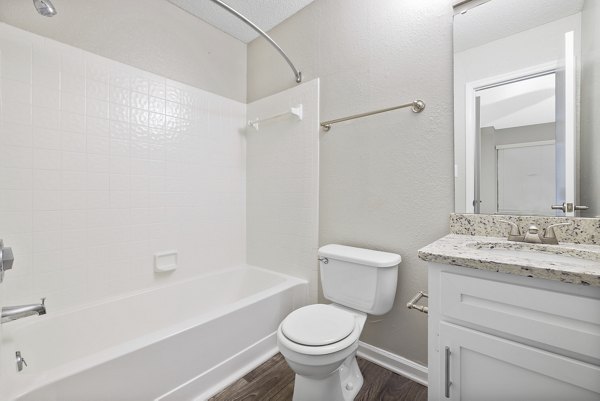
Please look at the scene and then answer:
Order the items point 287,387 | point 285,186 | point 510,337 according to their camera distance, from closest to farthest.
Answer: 1. point 510,337
2. point 287,387
3. point 285,186

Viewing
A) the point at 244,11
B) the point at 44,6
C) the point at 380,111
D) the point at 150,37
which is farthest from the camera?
the point at 244,11

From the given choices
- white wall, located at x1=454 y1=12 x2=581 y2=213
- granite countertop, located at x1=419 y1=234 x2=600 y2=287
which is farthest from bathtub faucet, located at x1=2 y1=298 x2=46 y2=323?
white wall, located at x1=454 y1=12 x2=581 y2=213

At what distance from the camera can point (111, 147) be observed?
5.30 ft

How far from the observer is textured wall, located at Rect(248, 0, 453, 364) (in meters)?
1.37

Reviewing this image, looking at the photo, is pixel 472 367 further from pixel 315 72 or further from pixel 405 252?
pixel 315 72

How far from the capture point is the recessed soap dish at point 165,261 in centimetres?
181

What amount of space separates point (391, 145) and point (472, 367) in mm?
1101

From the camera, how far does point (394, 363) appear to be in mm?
1527

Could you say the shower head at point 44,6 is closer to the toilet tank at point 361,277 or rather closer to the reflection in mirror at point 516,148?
the toilet tank at point 361,277

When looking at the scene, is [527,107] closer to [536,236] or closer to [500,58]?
[500,58]

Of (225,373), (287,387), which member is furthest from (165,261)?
(287,387)

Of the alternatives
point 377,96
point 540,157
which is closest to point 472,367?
point 540,157

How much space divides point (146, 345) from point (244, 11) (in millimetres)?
2226

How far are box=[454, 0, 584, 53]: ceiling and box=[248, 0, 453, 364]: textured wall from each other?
2.6 inches
